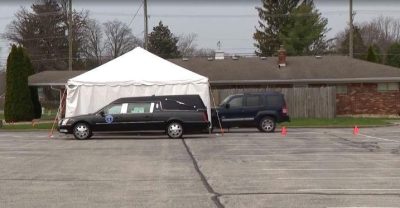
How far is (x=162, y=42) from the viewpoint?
3187 inches

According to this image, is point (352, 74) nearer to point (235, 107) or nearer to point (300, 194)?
point (235, 107)

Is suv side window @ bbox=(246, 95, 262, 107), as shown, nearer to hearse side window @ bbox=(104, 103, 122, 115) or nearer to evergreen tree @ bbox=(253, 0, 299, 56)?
hearse side window @ bbox=(104, 103, 122, 115)

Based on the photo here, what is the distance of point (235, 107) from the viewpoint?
2747 centimetres

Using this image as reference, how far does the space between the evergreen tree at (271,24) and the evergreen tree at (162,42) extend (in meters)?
12.3

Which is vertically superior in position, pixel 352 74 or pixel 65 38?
pixel 65 38

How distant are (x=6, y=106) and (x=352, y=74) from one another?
2169 cm

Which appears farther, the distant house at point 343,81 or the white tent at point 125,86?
the distant house at point 343,81

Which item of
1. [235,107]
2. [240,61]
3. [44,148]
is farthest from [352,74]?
[44,148]

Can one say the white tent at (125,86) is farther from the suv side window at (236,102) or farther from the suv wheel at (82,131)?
the suv wheel at (82,131)

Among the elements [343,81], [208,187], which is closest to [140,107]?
[208,187]

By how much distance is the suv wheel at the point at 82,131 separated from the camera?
24109mm

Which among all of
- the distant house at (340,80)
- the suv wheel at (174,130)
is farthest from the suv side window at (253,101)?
the distant house at (340,80)

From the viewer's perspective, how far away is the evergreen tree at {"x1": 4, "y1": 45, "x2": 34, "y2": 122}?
38931 mm

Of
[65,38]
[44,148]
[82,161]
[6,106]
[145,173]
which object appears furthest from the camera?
[65,38]
